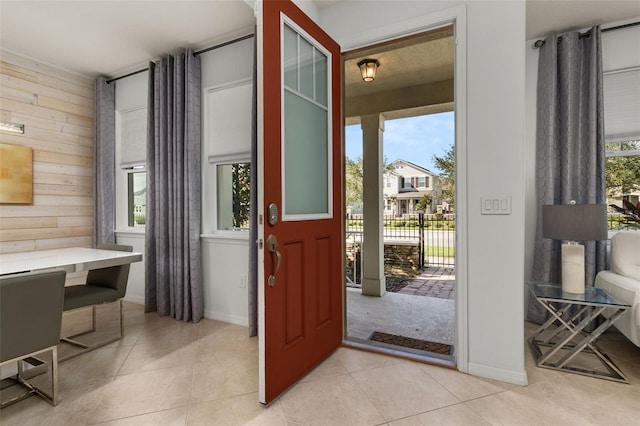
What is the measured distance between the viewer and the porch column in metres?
4.29

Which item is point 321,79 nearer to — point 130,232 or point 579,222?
point 579,222

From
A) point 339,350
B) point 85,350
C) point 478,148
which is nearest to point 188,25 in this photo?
point 478,148

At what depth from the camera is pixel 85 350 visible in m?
2.51

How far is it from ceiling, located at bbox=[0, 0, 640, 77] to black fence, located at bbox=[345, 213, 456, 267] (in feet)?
13.3

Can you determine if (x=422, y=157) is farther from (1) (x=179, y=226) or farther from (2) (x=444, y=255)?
(1) (x=179, y=226)

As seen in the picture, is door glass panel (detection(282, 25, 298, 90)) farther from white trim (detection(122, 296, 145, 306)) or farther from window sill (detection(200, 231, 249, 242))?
white trim (detection(122, 296, 145, 306))

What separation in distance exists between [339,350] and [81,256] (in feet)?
7.08

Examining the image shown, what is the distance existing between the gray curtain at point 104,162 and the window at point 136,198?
0.64 feet

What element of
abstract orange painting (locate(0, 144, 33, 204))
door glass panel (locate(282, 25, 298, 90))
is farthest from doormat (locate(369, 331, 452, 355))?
abstract orange painting (locate(0, 144, 33, 204))

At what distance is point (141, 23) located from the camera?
284cm

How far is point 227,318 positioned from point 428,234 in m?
4.77

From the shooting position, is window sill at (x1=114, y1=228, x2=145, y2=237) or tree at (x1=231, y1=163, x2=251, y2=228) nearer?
tree at (x1=231, y1=163, x2=251, y2=228)

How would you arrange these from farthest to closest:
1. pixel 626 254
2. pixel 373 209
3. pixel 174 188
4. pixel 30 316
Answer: pixel 373 209
pixel 174 188
pixel 626 254
pixel 30 316

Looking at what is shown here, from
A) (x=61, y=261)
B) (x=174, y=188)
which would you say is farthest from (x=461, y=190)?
(x=61, y=261)
